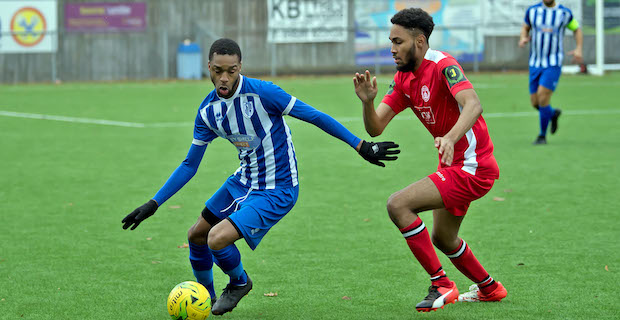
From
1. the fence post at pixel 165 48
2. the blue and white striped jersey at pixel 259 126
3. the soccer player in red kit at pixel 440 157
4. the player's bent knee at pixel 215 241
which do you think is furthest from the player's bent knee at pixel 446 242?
the fence post at pixel 165 48

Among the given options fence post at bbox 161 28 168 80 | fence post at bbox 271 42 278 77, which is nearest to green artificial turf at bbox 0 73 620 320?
fence post at bbox 161 28 168 80

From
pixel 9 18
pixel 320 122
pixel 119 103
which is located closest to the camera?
pixel 320 122

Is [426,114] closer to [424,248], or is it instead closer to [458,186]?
[458,186]

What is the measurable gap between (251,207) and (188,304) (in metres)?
0.74

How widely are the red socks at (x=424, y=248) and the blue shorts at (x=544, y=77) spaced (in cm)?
880

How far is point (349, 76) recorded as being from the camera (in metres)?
31.8

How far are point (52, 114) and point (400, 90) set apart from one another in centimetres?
1506

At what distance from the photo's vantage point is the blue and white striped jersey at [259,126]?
18.7 feet

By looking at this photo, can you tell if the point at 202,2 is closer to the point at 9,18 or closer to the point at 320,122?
the point at 9,18

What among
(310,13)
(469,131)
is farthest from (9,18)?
(469,131)

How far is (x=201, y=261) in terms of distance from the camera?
232 inches

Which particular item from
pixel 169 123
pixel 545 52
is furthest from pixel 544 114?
pixel 169 123

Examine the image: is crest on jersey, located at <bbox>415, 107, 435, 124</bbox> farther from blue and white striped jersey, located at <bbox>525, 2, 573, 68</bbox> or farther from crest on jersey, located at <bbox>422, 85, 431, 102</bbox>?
blue and white striped jersey, located at <bbox>525, 2, 573, 68</bbox>

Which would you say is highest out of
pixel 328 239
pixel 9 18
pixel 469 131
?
pixel 9 18
